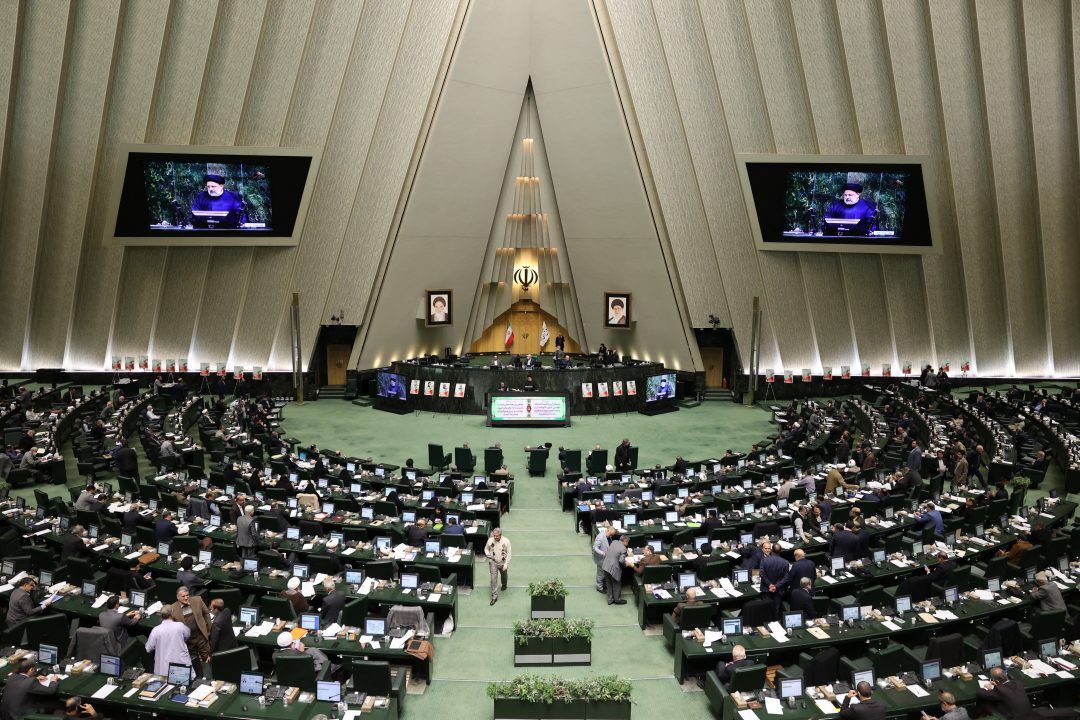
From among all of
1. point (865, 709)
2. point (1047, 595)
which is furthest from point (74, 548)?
point (1047, 595)

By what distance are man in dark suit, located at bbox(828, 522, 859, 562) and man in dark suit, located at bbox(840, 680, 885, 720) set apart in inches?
184

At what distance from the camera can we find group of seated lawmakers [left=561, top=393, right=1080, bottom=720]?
8.99 meters

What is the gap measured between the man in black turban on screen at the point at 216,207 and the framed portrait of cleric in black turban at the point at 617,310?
15469 mm

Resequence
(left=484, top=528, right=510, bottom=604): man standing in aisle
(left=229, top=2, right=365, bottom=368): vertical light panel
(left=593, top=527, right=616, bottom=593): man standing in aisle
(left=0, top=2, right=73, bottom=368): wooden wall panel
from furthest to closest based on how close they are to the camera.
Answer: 1. (left=229, top=2, right=365, bottom=368): vertical light panel
2. (left=0, top=2, right=73, bottom=368): wooden wall panel
3. (left=593, top=527, right=616, bottom=593): man standing in aisle
4. (left=484, top=528, right=510, bottom=604): man standing in aisle

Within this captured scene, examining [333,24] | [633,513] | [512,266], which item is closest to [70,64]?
[333,24]

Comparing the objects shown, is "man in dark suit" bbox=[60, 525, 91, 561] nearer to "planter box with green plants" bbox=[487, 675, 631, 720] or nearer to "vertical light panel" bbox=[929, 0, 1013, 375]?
"planter box with green plants" bbox=[487, 675, 631, 720]

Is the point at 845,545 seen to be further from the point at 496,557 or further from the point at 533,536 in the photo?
the point at 533,536

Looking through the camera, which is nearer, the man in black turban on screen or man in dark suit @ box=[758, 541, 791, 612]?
man in dark suit @ box=[758, 541, 791, 612]

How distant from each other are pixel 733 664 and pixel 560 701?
7.37ft

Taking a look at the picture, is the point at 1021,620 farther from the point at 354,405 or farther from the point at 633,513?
the point at 354,405

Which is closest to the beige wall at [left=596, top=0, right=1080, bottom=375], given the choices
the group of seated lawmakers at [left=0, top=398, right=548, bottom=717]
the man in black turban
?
the man in black turban

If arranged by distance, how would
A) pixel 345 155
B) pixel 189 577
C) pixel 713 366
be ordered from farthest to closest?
1. pixel 713 366
2. pixel 345 155
3. pixel 189 577

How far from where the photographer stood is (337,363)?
34406mm

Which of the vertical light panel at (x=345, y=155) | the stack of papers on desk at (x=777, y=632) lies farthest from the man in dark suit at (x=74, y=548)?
the vertical light panel at (x=345, y=155)
